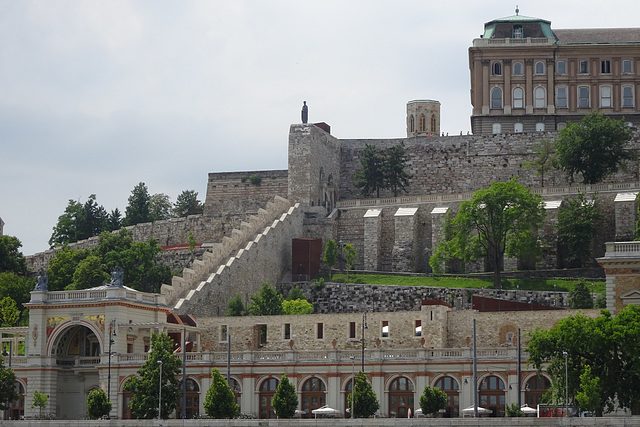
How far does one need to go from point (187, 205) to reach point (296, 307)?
1792 inches

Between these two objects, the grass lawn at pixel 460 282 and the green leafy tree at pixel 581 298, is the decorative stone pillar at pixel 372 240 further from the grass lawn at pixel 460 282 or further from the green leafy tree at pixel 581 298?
the green leafy tree at pixel 581 298

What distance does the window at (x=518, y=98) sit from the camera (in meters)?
134

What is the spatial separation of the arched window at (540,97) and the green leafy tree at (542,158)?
4.85 metres

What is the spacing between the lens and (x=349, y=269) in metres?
120

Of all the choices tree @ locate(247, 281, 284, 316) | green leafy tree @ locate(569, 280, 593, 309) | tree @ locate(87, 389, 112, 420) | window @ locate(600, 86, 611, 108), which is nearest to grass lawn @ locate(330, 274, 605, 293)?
green leafy tree @ locate(569, 280, 593, 309)

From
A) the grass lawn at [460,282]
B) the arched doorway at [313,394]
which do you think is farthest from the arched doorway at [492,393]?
the grass lawn at [460,282]

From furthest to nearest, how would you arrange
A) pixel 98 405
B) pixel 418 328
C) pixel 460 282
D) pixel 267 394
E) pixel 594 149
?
pixel 594 149 < pixel 460 282 < pixel 418 328 < pixel 267 394 < pixel 98 405

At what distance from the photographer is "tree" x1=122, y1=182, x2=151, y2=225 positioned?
138925 mm

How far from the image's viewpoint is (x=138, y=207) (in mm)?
140375

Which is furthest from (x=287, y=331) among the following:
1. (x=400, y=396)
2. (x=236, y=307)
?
(x=400, y=396)

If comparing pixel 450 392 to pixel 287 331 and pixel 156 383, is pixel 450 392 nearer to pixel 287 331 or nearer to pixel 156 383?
pixel 287 331

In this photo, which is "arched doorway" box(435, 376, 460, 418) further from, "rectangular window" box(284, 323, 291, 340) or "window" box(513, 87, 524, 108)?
"window" box(513, 87, 524, 108)

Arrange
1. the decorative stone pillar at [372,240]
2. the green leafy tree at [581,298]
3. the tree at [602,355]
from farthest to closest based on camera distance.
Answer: the decorative stone pillar at [372,240] < the green leafy tree at [581,298] < the tree at [602,355]

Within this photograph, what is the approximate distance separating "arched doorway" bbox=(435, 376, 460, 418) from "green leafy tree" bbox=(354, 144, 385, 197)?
46.8 m
